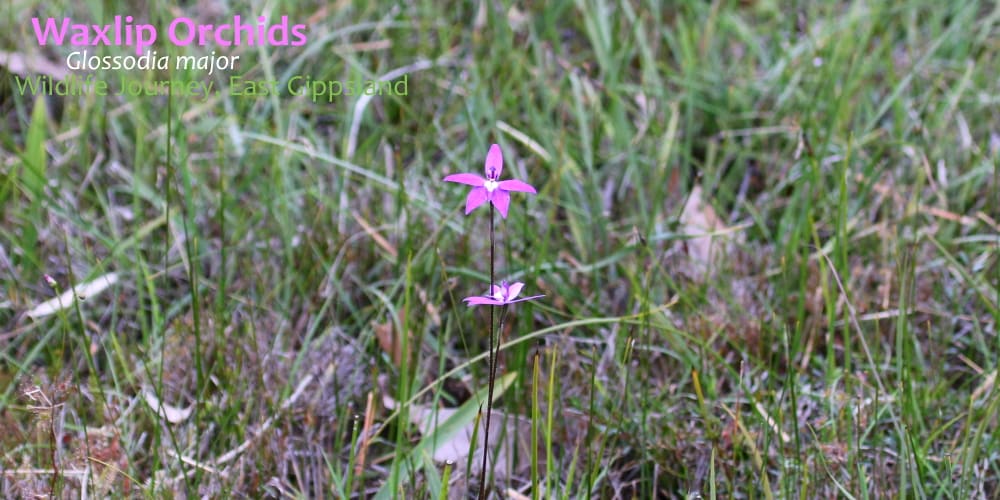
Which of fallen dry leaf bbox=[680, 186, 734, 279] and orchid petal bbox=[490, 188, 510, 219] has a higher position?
orchid petal bbox=[490, 188, 510, 219]

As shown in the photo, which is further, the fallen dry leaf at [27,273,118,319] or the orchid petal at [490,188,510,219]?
the fallen dry leaf at [27,273,118,319]

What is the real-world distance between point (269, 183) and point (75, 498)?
88cm

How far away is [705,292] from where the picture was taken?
195 centimetres

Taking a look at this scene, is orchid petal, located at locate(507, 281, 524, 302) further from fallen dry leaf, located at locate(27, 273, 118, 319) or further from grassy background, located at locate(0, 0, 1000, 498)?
fallen dry leaf, located at locate(27, 273, 118, 319)

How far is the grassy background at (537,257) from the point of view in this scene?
1581 millimetres

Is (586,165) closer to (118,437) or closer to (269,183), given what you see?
(269,183)

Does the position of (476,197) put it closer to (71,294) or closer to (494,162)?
(494,162)

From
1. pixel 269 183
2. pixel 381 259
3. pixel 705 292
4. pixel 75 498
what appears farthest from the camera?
pixel 269 183

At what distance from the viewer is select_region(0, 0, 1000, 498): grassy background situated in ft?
5.19

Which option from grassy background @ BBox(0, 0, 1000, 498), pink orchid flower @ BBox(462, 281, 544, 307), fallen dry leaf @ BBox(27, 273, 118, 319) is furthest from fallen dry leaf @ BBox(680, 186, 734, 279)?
fallen dry leaf @ BBox(27, 273, 118, 319)

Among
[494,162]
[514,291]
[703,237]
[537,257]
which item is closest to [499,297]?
[514,291]

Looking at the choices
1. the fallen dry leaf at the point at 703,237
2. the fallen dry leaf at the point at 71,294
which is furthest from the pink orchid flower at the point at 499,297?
the fallen dry leaf at the point at 71,294

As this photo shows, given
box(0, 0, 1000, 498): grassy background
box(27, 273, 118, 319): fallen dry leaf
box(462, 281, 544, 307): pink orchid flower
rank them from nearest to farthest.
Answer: box(462, 281, 544, 307): pink orchid flower, box(0, 0, 1000, 498): grassy background, box(27, 273, 118, 319): fallen dry leaf

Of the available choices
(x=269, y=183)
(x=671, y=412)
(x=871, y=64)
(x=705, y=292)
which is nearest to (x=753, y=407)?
(x=671, y=412)
